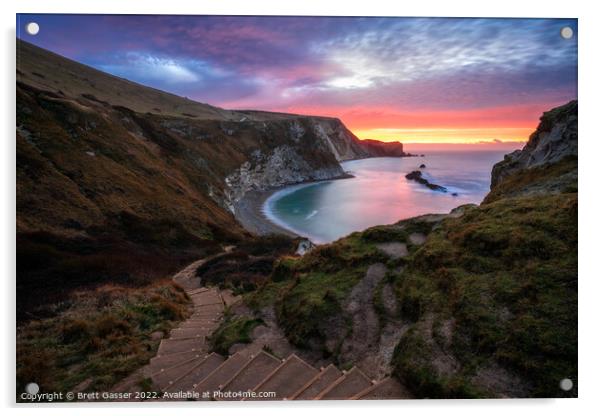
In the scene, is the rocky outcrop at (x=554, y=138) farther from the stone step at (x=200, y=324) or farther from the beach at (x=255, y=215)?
the beach at (x=255, y=215)

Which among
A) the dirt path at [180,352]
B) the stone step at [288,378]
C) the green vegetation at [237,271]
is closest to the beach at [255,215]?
the green vegetation at [237,271]

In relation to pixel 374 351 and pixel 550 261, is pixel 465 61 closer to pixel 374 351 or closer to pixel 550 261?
pixel 550 261

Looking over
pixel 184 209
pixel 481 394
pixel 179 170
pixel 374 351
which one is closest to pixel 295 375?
pixel 374 351

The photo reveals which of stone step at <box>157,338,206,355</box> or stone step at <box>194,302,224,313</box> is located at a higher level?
stone step at <box>157,338,206,355</box>

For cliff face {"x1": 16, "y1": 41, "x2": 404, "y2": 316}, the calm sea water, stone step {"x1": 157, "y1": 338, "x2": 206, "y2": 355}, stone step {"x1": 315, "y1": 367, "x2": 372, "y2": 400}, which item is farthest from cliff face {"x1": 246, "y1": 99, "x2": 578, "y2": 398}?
the calm sea water

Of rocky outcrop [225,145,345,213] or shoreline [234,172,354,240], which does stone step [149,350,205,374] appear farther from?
rocky outcrop [225,145,345,213]

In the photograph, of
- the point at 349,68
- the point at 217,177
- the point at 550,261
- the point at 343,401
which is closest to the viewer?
the point at 343,401
